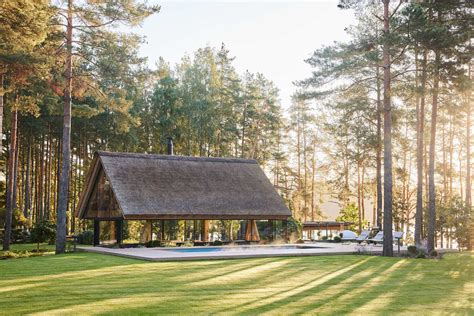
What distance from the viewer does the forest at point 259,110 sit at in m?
17.8

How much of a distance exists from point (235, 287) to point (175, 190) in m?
13.4

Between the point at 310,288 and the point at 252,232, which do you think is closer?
the point at 310,288

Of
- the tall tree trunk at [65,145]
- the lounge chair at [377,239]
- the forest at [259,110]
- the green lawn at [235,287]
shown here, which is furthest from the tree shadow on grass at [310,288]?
the tall tree trunk at [65,145]

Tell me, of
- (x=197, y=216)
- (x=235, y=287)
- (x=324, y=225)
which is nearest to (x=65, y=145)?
(x=197, y=216)

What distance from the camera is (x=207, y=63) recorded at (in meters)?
Result: 37.0

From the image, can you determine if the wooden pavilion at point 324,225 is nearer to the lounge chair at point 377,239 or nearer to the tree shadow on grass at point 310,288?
the lounge chair at point 377,239

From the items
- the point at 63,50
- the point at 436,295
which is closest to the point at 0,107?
the point at 63,50

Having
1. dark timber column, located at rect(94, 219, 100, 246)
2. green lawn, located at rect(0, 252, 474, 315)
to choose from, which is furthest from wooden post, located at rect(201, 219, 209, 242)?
green lawn, located at rect(0, 252, 474, 315)

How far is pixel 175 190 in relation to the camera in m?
23.5

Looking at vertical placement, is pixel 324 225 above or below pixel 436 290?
above

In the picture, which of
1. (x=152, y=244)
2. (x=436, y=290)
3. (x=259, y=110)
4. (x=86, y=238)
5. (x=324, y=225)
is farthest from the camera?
(x=259, y=110)

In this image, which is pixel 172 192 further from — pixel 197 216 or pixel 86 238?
pixel 86 238

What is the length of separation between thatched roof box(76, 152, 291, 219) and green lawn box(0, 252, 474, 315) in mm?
6905

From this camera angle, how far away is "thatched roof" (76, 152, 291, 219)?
72.2 feet
